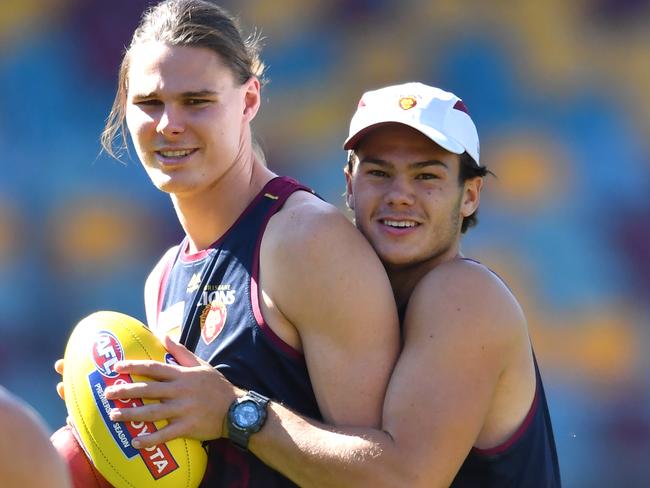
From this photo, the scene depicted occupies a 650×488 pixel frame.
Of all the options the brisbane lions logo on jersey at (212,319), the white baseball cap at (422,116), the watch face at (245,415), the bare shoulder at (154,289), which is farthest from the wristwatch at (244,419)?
the white baseball cap at (422,116)

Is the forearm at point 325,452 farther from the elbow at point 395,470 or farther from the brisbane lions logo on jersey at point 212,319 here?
the brisbane lions logo on jersey at point 212,319

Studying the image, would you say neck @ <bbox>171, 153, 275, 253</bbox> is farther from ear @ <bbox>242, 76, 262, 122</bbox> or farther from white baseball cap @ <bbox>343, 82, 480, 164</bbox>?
white baseball cap @ <bbox>343, 82, 480, 164</bbox>

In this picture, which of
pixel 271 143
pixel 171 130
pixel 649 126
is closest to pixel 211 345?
pixel 171 130

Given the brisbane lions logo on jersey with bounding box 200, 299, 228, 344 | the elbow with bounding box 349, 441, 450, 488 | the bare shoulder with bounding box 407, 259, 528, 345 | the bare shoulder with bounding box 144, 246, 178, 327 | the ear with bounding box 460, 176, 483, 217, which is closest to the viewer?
the elbow with bounding box 349, 441, 450, 488

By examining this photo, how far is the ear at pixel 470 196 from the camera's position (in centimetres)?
344

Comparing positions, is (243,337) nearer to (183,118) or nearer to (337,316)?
(337,316)

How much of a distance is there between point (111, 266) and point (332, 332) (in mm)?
2909

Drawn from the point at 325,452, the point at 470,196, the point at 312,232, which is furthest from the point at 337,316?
the point at 470,196

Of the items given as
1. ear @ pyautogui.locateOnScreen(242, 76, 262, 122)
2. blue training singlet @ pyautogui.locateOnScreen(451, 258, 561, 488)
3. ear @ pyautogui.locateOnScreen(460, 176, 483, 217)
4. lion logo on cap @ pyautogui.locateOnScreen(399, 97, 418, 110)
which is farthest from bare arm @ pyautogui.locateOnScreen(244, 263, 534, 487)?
ear @ pyautogui.locateOnScreen(242, 76, 262, 122)

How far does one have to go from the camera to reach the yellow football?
9.96 feet

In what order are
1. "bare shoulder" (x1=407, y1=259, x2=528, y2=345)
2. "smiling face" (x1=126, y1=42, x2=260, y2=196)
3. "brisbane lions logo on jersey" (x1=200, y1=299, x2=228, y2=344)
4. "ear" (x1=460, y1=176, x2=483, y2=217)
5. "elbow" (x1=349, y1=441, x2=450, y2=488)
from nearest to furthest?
"elbow" (x1=349, y1=441, x2=450, y2=488), "bare shoulder" (x1=407, y1=259, x2=528, y2=345), "brisbane lions logo on jersey" (x1=200, y1=299, x2=228, y2=344), "smiling face" (x1=126, y1=42, x2=260, y2=196), "ear" (x1=460, y1=176, x2=483, y2=217)

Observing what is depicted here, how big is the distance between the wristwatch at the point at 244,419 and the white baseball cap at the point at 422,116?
828 mm

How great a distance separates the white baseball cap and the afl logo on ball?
0.88 m

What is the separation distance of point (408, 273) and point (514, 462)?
1.97ft
